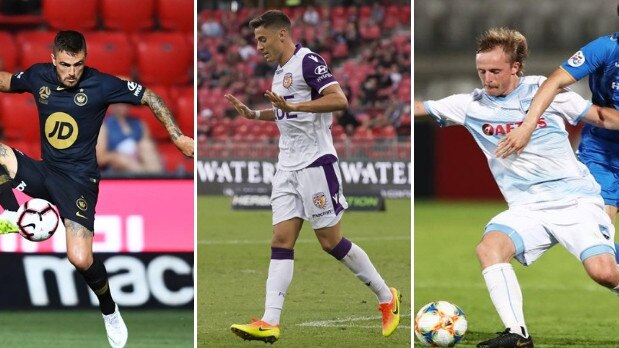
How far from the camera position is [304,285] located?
8.70 m

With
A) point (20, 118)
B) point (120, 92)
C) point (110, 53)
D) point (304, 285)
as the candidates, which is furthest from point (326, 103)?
point (110, 53)

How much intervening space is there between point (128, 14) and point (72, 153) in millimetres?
9554

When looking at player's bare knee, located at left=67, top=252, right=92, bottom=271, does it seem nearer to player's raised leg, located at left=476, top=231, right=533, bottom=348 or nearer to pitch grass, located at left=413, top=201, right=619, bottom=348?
pitch grass, located at left=413, top=201, right=619, bottom=348

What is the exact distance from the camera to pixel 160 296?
26.6 feet

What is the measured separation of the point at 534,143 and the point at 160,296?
11.6ft

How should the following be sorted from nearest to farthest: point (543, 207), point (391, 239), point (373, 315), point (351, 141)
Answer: point (543, 207) < point (373, 315) < point (391, 239) < point (351, 141)

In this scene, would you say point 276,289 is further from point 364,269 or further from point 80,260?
point 80,260

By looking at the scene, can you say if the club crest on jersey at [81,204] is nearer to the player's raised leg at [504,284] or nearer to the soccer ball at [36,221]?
the soccer ball at [36,221]

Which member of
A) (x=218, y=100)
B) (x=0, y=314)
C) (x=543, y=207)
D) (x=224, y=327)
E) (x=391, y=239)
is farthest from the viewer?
(x=218, y=100)

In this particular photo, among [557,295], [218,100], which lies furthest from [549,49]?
[557,295]

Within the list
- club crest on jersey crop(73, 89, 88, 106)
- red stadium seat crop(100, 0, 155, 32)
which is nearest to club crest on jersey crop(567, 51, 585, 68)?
club crest on jersey crop(73, 89, 88, 106)

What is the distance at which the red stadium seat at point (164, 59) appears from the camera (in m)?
15.3

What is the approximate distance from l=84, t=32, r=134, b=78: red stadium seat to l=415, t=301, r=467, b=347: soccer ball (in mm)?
9964

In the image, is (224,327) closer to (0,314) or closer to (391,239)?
(0,314)
